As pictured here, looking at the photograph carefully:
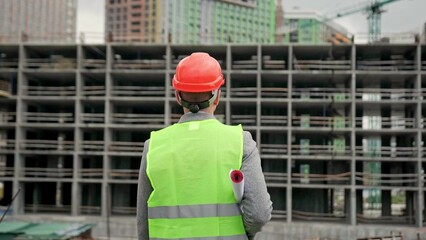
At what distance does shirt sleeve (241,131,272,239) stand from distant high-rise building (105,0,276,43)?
145648 mm

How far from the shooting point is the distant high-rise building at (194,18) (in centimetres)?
15212

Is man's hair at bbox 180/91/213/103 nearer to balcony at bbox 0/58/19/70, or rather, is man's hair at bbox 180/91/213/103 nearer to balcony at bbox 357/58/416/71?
balcony at bbox 357/58/416/71

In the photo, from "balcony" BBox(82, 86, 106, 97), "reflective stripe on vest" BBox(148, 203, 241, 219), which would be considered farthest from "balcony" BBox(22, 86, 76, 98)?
"reflective stripe on vest" BBox(148, 203, 241, 219)

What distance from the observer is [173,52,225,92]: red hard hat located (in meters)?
2.34

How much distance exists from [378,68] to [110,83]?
20197 millimetres

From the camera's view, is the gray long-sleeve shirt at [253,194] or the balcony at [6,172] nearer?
the gray long-sleeve shirt at [253,194]

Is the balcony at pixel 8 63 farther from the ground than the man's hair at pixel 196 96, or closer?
farther from the ground

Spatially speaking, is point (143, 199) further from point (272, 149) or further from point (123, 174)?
point (272, 149)

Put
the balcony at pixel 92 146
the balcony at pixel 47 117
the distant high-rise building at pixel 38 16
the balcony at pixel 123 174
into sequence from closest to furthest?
the balcony at pixel 123 174 → the balcony at pixel 92 146 → the balcony at pixel 47 117 → the distant high-rise building at pixel 38 16

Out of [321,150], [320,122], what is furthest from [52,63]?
[321,150]

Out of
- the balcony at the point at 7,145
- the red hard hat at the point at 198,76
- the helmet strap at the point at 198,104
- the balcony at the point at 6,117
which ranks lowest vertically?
the balcony at the point at 7,145

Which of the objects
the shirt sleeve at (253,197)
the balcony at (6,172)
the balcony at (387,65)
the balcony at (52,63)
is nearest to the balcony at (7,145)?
the balcony at (6,172)

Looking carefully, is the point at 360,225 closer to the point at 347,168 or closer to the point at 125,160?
the point at 347,168

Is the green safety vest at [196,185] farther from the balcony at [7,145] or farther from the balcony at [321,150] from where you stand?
the balcony at [7,145]
